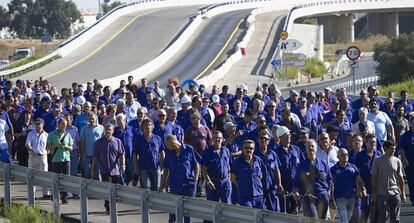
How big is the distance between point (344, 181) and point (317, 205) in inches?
17.5

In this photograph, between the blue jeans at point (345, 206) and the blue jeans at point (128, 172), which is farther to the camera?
the blue jeans at point (128, 172)

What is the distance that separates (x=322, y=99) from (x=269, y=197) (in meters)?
10.2

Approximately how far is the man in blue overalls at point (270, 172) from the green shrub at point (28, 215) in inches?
138

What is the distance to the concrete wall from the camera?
86812 mm

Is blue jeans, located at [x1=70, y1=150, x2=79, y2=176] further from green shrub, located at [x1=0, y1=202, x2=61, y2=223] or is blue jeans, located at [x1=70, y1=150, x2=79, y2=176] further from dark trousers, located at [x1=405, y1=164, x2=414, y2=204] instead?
dark trousers, located at [x1=405, y1=164, x2=414, y2=204]

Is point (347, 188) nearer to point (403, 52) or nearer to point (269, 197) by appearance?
point (269, 197)

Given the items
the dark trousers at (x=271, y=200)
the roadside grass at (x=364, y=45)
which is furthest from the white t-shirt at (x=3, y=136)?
the roadside grass at (x=364, y=45)

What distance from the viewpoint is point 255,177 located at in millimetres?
15742

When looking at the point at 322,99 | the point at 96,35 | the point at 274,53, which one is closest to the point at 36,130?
the point at 322,99

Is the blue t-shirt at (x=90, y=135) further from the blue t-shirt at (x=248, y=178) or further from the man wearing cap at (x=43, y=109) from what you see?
the blue t-shirt at (x=248, y=178)

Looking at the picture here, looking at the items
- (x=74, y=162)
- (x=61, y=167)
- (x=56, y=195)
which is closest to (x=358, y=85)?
(x=74, y=162)

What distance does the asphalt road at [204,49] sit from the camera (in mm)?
68131

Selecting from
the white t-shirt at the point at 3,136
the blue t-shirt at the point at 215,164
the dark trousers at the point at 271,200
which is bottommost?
the dark trousers at the point at 271,200

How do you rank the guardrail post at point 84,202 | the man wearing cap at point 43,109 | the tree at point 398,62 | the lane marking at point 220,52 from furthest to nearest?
the lane marking at point 220,52
the tree at point 398,62
the man wearing cap at point 43,109
the guardrail post at point 84,202
